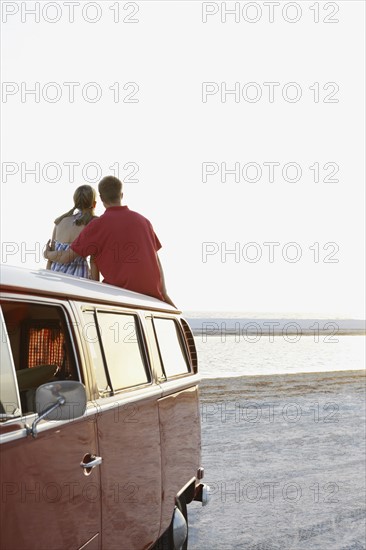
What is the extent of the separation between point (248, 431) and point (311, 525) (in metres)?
5.83

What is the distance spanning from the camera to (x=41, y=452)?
10.3 feet

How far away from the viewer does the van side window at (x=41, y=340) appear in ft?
12.2

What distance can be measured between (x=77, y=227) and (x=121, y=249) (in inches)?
18.5

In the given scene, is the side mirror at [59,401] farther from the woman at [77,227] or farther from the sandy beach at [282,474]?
the sandy beach at [282,474]

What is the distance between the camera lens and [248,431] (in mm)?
12742

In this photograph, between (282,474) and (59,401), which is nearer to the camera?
(59,401)

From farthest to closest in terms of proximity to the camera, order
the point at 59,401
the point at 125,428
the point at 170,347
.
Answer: the point at 170,347
the point at 125,428
the point at 59,401

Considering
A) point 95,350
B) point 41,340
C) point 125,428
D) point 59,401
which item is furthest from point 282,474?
point 59,401

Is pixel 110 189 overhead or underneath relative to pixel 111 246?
overhead

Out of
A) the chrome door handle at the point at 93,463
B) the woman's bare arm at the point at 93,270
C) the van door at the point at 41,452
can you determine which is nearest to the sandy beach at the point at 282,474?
the woman's bare arm at the point at 93,270

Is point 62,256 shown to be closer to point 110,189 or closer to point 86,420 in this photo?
point 110,189

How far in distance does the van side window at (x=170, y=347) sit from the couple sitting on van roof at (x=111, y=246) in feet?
0.86

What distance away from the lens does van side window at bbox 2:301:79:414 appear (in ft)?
12.2

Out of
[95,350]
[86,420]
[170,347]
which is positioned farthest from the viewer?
[170,347]
